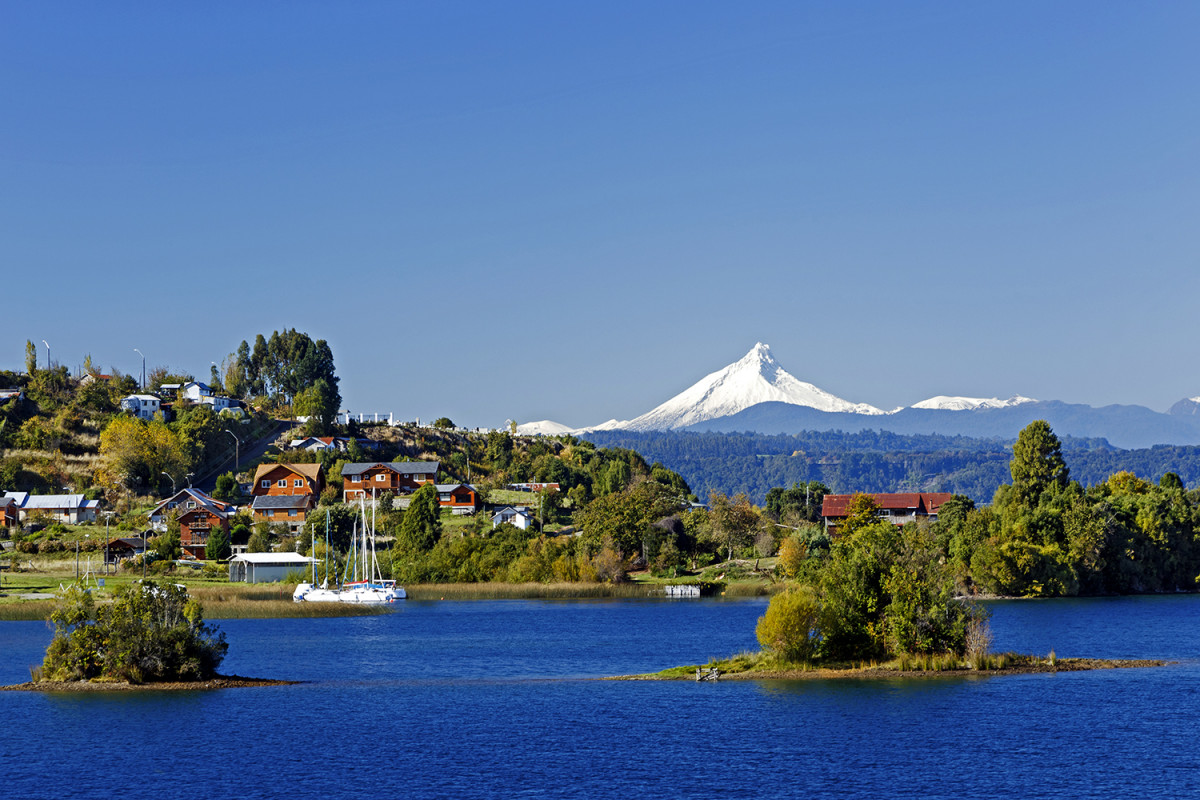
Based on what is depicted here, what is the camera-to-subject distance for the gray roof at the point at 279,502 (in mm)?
110375

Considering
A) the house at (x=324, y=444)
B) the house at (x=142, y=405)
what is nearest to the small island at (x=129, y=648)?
the house at (x=324, y=444)

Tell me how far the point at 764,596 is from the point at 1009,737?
51.7 metres

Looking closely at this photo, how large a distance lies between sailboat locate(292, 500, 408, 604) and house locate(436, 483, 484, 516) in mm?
23554

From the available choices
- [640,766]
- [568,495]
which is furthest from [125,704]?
[568,495]

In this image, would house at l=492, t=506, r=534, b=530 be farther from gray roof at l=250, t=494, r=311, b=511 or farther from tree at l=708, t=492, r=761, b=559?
gray roof at l=250, t=494, r=311, b=511

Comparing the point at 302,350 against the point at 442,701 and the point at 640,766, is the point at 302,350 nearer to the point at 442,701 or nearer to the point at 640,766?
the point at 442,701

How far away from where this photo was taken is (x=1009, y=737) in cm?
3862

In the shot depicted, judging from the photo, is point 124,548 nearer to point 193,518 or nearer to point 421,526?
point 193,518

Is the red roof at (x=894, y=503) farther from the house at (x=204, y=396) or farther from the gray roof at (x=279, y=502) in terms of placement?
the house at (x=204, y=396)

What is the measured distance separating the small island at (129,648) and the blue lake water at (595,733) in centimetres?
97

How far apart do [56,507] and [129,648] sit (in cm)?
6700

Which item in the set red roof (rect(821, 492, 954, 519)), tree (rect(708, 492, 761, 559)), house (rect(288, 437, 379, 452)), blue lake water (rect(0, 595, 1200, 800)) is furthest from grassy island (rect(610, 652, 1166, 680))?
house (rect(288, 437, 379, 452))

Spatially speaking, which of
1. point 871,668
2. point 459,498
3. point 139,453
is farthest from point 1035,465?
point 139,453

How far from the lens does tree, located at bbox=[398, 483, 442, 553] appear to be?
9950cm
